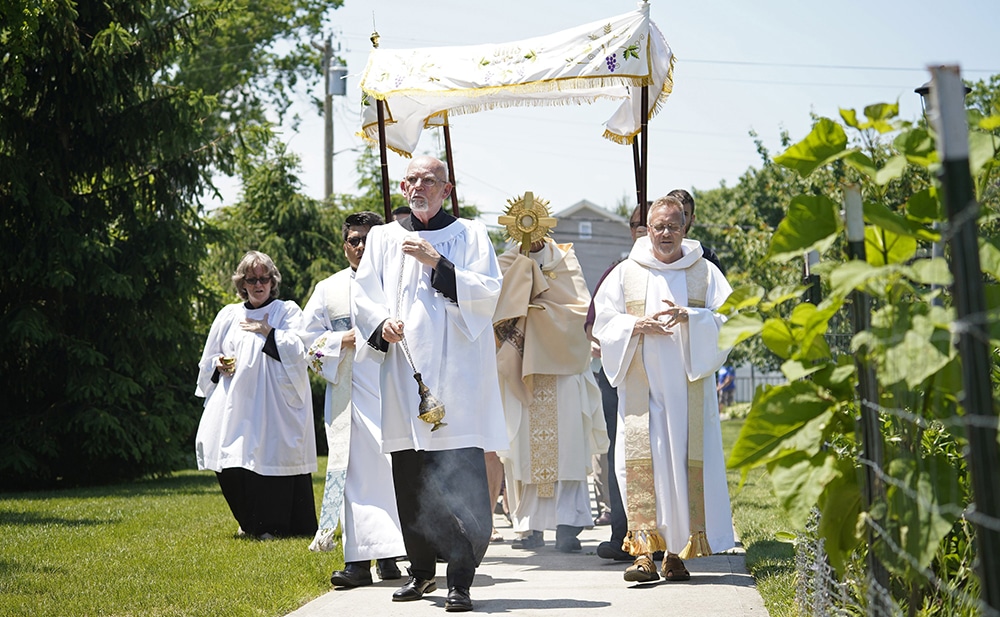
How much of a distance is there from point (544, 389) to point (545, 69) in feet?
7.83

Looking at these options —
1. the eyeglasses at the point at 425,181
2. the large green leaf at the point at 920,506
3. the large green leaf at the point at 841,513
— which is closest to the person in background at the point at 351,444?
the eyeglasses at the point at 425,181

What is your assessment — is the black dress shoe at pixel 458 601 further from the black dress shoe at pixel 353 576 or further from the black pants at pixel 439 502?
the black dress shoe at pixel 353 576

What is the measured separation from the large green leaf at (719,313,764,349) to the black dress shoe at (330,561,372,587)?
4.09 m

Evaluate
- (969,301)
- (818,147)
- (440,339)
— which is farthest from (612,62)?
(969,301)

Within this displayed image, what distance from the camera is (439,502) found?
21.2 ft

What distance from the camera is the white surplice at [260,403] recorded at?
984 centimetres

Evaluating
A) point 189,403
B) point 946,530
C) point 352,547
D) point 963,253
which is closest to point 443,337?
point 352,547

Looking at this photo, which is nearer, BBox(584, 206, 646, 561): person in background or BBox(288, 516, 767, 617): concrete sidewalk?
BBox(288, 516, 767, 617): concrete sidewalk

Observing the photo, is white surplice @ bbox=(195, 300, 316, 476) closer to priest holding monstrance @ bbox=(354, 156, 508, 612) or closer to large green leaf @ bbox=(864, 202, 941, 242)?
priest holding monstrance @ bbox=(354, 156, 508, 612)

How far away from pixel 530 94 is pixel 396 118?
4.35 feet

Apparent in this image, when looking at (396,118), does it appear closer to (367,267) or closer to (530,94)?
(530,94)

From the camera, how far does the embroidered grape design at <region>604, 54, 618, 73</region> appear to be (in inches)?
353

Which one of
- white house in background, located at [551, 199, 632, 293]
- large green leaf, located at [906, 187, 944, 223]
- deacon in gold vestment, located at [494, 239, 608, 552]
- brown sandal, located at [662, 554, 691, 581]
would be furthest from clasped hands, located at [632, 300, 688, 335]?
white house in background, located at [551, 199, 632, 293]

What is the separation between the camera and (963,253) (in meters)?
2.61
